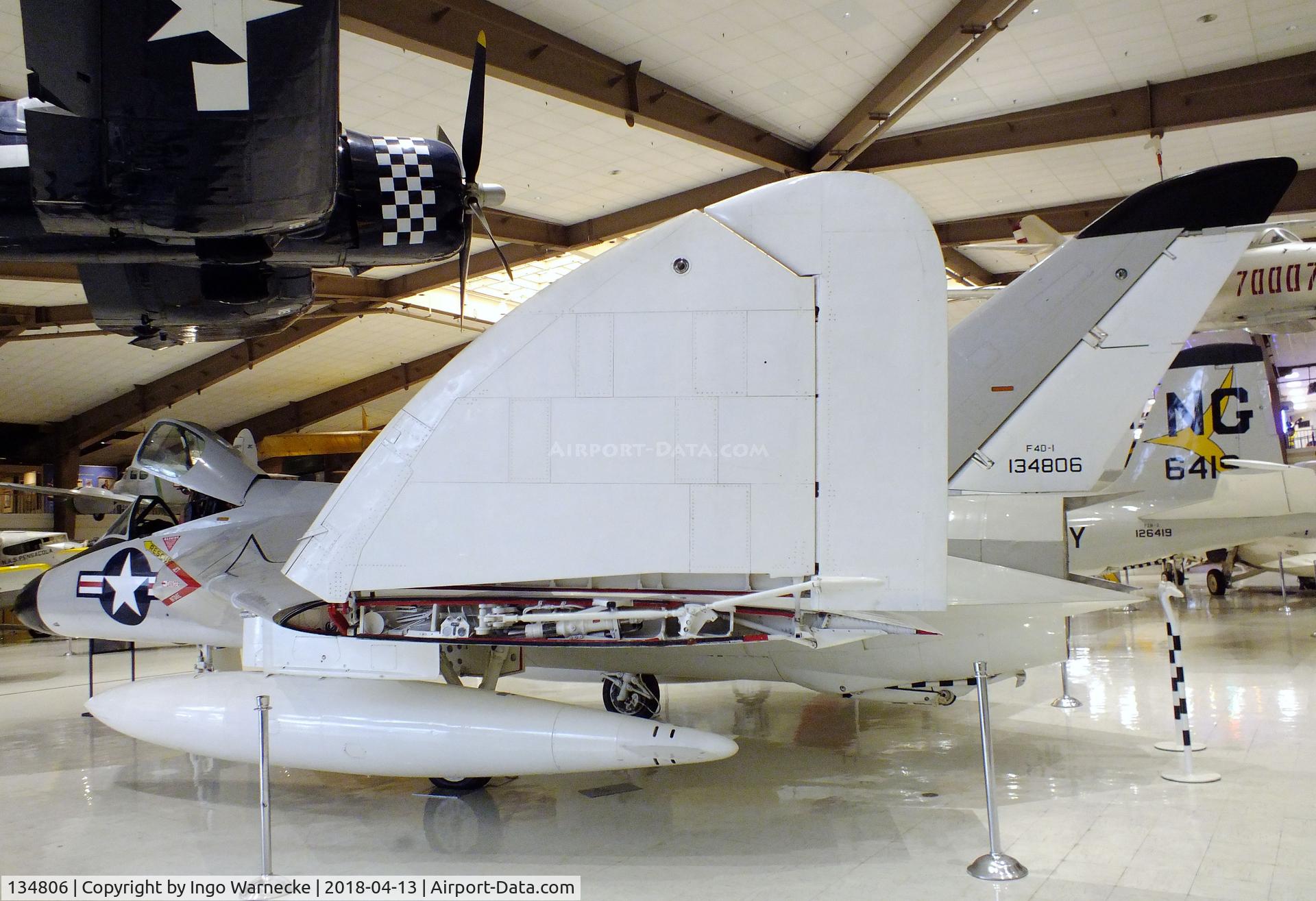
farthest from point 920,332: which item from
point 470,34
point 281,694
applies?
point 470,34

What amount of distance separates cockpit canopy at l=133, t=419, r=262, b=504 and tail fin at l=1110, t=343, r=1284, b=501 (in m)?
10.8

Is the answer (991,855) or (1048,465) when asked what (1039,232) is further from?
(991,855)

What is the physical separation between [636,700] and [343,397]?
69.7ft

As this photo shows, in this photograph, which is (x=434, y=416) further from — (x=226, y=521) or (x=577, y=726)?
(x=226, y=521)

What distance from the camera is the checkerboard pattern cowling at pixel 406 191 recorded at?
588 cm

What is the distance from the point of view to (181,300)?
6906mm

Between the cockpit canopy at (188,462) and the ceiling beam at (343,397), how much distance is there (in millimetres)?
15697

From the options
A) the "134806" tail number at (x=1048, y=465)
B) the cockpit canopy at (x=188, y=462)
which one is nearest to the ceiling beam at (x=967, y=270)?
the "134806" tail number at (x=1048, y=465)

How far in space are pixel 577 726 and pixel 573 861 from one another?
762 mm

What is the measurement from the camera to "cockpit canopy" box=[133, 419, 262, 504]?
8.31 metres

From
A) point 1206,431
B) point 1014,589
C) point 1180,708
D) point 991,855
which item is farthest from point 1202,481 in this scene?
point 991,855

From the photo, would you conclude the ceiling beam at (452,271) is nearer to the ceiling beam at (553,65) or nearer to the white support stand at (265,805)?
the ceiling beam at (553,65)

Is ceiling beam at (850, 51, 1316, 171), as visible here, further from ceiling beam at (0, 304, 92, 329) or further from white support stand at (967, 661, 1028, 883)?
ceiling beam at (0, 304, 92, 329)

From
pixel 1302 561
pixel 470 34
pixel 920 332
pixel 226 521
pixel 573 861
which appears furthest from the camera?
pixel 1302 561
